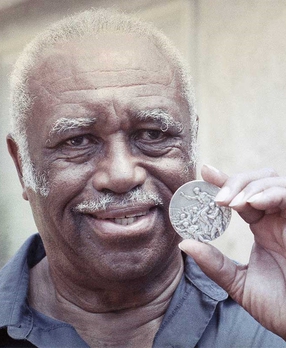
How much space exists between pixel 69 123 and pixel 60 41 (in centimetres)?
40

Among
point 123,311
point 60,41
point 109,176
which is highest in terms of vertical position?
point 60,41

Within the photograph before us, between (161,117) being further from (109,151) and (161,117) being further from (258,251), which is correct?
(258,251)

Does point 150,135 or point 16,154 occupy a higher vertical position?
point 150,135

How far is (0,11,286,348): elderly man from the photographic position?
2227mm

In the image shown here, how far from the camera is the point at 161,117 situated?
233 cm

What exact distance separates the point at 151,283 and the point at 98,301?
9.9 inches

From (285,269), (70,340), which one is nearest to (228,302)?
(285,269)

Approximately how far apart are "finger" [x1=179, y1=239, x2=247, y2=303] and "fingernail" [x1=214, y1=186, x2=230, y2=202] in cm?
18

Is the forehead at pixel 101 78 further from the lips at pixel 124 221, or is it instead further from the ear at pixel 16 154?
the lips at pixel 124 221

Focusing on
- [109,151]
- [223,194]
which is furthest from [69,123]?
[223,194]

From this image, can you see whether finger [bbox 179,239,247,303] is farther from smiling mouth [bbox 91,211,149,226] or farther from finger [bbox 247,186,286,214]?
smiling mouth [bbox 91,211,149,226]

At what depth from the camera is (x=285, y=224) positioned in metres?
1.96

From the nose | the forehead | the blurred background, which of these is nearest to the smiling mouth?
the nose

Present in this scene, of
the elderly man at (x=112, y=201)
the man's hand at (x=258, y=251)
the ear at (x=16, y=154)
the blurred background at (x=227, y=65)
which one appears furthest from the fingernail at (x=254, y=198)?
the blurred background at (x=227, y=65)
